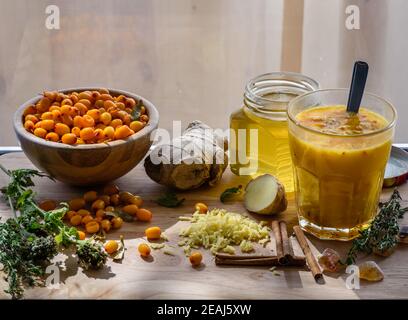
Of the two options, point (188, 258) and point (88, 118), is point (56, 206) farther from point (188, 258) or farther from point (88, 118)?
point (188, 258)

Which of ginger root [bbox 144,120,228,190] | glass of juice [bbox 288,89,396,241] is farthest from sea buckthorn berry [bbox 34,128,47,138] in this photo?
glass of juice [bbox 288,89,396,241]

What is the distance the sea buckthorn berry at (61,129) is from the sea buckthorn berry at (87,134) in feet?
0.10

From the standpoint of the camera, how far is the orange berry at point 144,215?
1.37m

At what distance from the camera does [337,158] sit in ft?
4.05

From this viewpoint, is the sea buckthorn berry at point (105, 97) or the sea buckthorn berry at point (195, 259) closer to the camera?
the sea buckthorn berry at point (195, 259)

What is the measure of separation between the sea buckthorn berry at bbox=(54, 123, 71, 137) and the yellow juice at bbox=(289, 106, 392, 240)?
16.6 inches

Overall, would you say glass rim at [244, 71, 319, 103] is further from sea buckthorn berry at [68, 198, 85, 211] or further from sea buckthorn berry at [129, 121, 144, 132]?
sea buckthorn berry at [68, 198, 85, 211]

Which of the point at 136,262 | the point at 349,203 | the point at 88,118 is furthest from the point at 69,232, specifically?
the point at 349,203

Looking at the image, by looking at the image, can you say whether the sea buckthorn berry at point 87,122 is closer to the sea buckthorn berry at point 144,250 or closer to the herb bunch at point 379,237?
the sea buckthorn berry at point 144,250

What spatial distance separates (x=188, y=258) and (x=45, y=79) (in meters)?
0.96

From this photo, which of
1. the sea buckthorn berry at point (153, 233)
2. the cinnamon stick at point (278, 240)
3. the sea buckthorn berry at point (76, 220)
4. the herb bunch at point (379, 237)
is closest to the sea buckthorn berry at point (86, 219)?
the sea buckthorn berry at point (76, 220)

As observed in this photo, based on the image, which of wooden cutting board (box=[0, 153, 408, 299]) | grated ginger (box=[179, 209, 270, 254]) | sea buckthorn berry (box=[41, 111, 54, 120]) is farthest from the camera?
sea buckthorn berry (box=[41, 111, 54, 120])

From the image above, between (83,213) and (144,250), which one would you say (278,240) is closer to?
(144,250)

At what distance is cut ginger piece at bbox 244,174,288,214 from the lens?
53.9 inches
